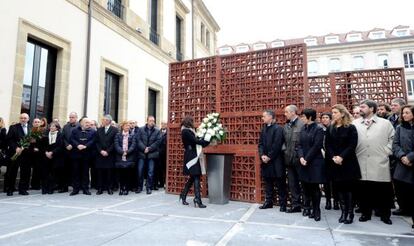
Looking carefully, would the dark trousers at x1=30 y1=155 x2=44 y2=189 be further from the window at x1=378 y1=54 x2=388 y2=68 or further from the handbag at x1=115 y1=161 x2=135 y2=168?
the window at x1=378 y1=54 x2=388 y2=68

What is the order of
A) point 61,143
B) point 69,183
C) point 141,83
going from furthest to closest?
point 141,83 < point 69,183 < point 61,143

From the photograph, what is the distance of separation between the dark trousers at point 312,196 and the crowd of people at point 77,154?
156 inches

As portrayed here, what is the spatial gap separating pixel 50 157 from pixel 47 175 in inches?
18.0

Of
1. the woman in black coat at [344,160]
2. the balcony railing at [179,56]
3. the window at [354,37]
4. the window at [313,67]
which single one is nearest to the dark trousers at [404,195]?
the woman in black coat at [344,160]

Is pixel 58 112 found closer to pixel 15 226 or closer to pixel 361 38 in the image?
pixel 15 226

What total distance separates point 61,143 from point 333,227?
20.4 feet

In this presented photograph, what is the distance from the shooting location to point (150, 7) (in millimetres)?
14867

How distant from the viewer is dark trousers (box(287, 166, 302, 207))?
18.2 ft

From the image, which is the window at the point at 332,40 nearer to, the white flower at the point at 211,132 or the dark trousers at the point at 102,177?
the white flower at the point at 211,132

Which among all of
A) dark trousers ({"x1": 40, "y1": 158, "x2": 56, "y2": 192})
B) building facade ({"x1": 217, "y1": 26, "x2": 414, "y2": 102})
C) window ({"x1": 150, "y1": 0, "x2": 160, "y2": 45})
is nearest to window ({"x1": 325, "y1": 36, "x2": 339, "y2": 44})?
building facade ({"x1": 217, "y1": 26, "x2": 414, "y2": 102})

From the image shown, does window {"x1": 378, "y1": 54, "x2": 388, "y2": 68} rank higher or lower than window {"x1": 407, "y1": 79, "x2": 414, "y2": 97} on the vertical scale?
higher

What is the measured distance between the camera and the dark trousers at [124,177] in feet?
24.2

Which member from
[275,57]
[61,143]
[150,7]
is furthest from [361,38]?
[61,143]

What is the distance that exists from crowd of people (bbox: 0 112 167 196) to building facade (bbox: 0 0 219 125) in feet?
3.34
